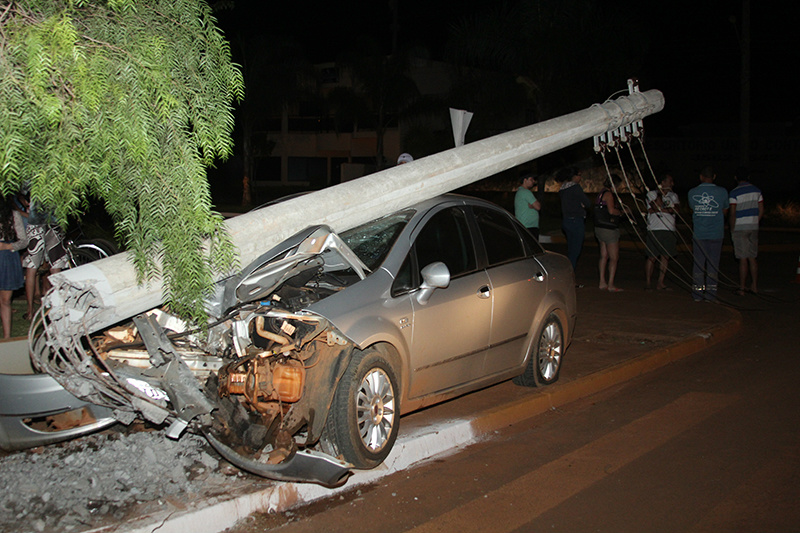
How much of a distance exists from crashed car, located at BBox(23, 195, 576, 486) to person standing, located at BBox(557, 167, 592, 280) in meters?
7.13

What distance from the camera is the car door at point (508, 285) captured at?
258 inches

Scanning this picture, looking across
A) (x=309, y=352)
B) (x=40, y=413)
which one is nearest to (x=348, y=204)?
(x=309, y=352)

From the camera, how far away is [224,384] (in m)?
4.65

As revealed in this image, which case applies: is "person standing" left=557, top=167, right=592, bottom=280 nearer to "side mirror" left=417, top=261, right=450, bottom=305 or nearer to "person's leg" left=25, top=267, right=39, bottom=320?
"side mirror" left=417, top=261, right=450, bottom=305

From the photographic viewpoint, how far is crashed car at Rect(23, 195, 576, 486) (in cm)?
458

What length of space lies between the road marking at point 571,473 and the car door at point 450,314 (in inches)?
40.3

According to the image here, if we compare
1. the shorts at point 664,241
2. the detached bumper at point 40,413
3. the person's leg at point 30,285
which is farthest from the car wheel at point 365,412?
the shorts at point 664,241

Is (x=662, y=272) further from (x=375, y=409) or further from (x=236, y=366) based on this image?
(x=236, y=366)

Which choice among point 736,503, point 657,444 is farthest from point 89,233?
point 736,503

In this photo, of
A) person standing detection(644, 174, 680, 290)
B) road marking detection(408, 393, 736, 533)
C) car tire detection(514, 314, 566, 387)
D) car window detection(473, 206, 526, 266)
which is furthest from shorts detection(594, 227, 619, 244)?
car window detection(473, 206, 526, 266)

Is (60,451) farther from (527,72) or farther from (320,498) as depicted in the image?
(527,72)

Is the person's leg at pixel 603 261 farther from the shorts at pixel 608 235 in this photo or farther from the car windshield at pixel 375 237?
the car windshield at pixel 375 237

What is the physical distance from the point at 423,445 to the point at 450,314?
3.37ft

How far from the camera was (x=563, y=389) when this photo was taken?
728 centimetres
